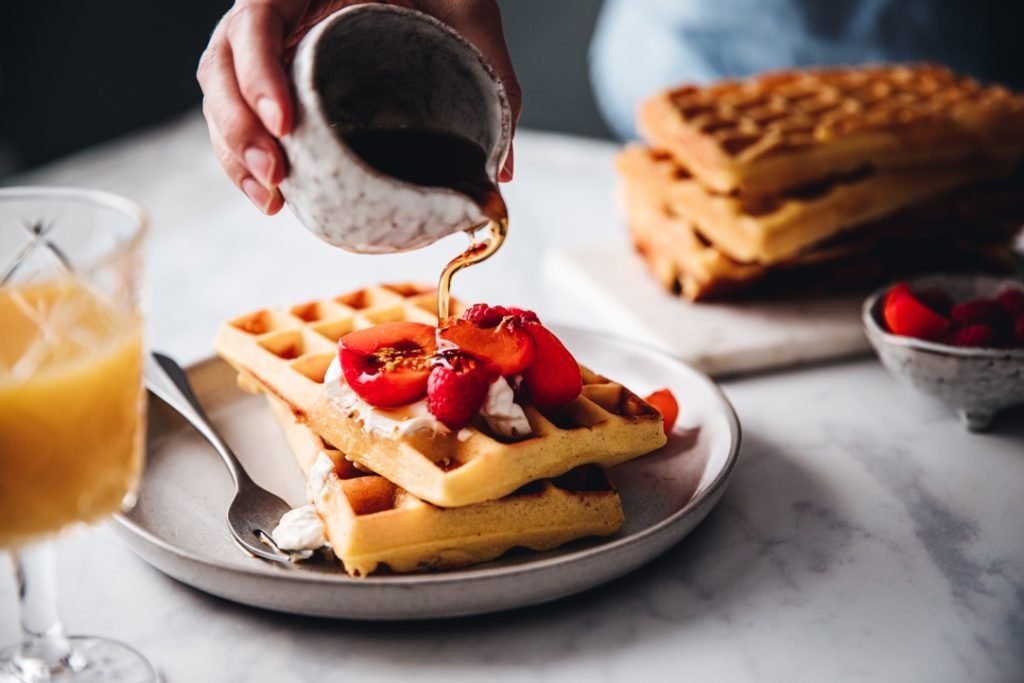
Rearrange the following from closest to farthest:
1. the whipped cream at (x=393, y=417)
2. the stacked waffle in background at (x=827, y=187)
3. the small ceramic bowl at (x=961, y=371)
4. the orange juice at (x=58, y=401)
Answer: the orange juice at (x=58, y=401) < the whipped cream at (x=393, y=417) < the small ceramic bowl at (x=961, y=371) < the stacked waffle in background at (x=827, y=187)

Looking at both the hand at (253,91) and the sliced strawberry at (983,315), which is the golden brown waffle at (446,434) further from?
the sliced strawberry at (983,315)

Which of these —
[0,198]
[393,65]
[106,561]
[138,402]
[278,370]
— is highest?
[393,65]

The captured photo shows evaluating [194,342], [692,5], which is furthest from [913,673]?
[692,5]

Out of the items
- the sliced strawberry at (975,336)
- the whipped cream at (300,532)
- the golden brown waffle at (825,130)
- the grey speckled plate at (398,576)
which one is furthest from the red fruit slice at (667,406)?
the golden brown waffle at (825,130)

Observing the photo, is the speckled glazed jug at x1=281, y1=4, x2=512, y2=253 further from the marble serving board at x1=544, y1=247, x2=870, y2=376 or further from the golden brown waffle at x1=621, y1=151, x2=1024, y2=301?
the golden brown waffle at x1=621, y1=151, x2=1024, y2=301

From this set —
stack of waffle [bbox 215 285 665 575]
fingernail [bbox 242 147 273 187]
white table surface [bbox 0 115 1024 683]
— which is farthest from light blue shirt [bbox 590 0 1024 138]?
fingernail [bbox 242 147 273 187]

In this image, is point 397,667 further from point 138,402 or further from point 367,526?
point 138,402

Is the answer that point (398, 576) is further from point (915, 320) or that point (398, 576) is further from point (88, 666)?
point (915, 320)
